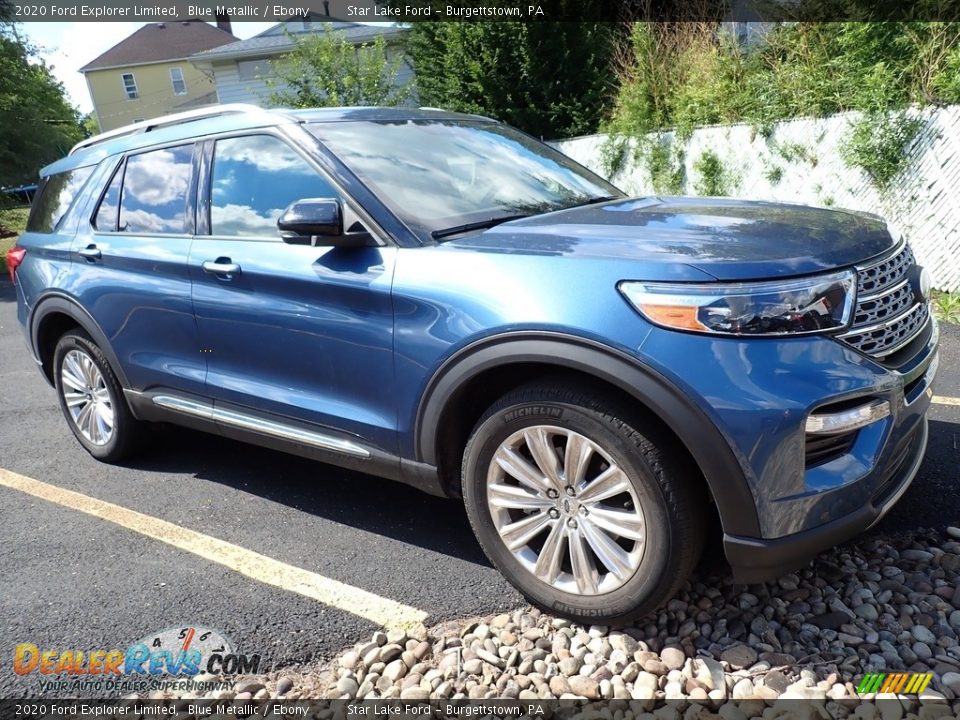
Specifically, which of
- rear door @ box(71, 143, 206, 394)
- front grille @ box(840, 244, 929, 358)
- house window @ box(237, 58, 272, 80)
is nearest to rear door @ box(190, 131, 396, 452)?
rear door @ box(71, 143, 206, 394)

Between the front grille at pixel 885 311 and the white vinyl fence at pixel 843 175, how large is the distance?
16.2ft

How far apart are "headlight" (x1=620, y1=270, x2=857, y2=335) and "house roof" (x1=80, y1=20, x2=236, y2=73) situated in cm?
4646

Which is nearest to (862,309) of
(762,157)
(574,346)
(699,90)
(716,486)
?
(716,486)

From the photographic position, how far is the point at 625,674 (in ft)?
7.88

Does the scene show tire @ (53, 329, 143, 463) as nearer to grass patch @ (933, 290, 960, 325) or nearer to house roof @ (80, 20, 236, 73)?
grass patch @ (933, 290, 960, 325)

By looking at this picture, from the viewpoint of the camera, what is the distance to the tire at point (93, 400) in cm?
428

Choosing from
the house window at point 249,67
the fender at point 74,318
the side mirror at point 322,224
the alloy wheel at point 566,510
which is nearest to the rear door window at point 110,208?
the fender at point 74,318

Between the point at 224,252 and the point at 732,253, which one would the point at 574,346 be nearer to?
the point at 732,253

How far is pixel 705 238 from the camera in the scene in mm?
2559

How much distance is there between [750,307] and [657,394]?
0.37 m

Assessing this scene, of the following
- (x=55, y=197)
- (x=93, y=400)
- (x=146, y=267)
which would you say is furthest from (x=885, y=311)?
(x=55, y=197)

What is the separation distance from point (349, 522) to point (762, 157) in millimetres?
6855

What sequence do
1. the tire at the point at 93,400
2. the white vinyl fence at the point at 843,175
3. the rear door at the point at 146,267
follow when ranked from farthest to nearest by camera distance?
the white vinyl fence at the point at 843,175, the tire at the point at 93,400, the rear door at the point at 146,267

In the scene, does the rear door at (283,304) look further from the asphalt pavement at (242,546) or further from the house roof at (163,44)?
the house roof at (163,44)
